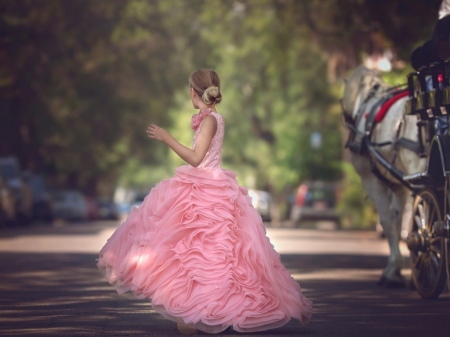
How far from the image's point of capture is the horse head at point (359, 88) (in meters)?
14.3

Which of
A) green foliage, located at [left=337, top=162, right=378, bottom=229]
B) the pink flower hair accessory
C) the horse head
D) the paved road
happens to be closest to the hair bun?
the pink flower hair accessory

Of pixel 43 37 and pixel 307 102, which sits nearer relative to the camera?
pixel 43 37

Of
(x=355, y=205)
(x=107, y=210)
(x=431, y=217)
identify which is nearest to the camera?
(x=431, y=217)

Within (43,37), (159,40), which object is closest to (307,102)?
(159,40)

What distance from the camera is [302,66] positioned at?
50844 millimetres

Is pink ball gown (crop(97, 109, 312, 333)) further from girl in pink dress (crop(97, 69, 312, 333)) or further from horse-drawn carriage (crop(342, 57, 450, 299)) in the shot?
horse-drawn carriage (crop(342, 57, 450, 299))

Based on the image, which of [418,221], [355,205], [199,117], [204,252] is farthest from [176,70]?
[204,252]

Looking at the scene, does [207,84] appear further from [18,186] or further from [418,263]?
[18,186]

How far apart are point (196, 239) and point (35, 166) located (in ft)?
145

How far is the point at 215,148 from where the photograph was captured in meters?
8.69

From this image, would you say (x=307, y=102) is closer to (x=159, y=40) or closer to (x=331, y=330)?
(x=159, y=40)

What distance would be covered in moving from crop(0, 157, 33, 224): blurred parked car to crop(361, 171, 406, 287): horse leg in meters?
22.9

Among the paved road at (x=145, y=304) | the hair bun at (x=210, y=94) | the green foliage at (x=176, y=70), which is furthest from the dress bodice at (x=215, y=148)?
the green foliage at (x=176, y=70)

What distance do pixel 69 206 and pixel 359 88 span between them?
129ft
